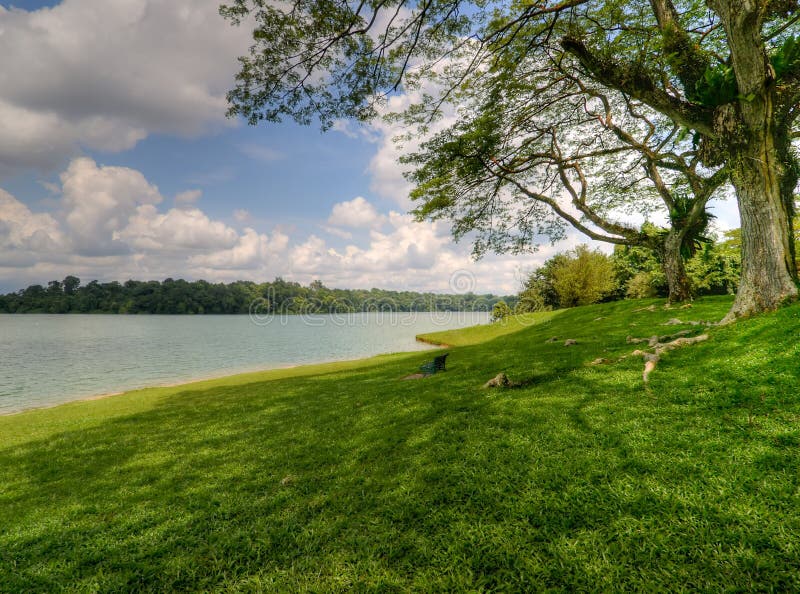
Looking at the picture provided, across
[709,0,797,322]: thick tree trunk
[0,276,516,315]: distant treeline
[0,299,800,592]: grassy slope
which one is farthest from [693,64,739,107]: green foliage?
[0,276,516,315]: distant treeline

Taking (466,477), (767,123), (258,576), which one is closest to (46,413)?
(258,576)

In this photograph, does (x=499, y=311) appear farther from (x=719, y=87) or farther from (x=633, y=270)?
(x=719, y=87)

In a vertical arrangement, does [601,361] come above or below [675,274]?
below

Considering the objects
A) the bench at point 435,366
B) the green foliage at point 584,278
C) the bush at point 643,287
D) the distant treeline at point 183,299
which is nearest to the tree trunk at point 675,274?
the bush at point 643,287

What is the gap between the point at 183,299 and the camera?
140625 millimetres

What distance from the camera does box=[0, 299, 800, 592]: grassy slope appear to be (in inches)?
104

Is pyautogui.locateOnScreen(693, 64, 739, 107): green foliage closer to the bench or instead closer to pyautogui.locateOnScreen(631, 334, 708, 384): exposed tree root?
pyautogui.locateOnScreen(631, 334, 708, 384): exposed tree root

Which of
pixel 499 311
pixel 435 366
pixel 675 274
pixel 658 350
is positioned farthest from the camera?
pixel 499 311

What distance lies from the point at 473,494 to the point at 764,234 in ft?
30.0

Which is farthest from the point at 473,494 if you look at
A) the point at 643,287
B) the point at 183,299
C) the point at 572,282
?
the point at 183,299

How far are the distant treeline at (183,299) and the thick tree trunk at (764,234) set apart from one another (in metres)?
119

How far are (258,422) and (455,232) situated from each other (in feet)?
41.9

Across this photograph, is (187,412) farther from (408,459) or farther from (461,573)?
(461,573)

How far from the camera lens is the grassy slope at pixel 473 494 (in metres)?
2.63
